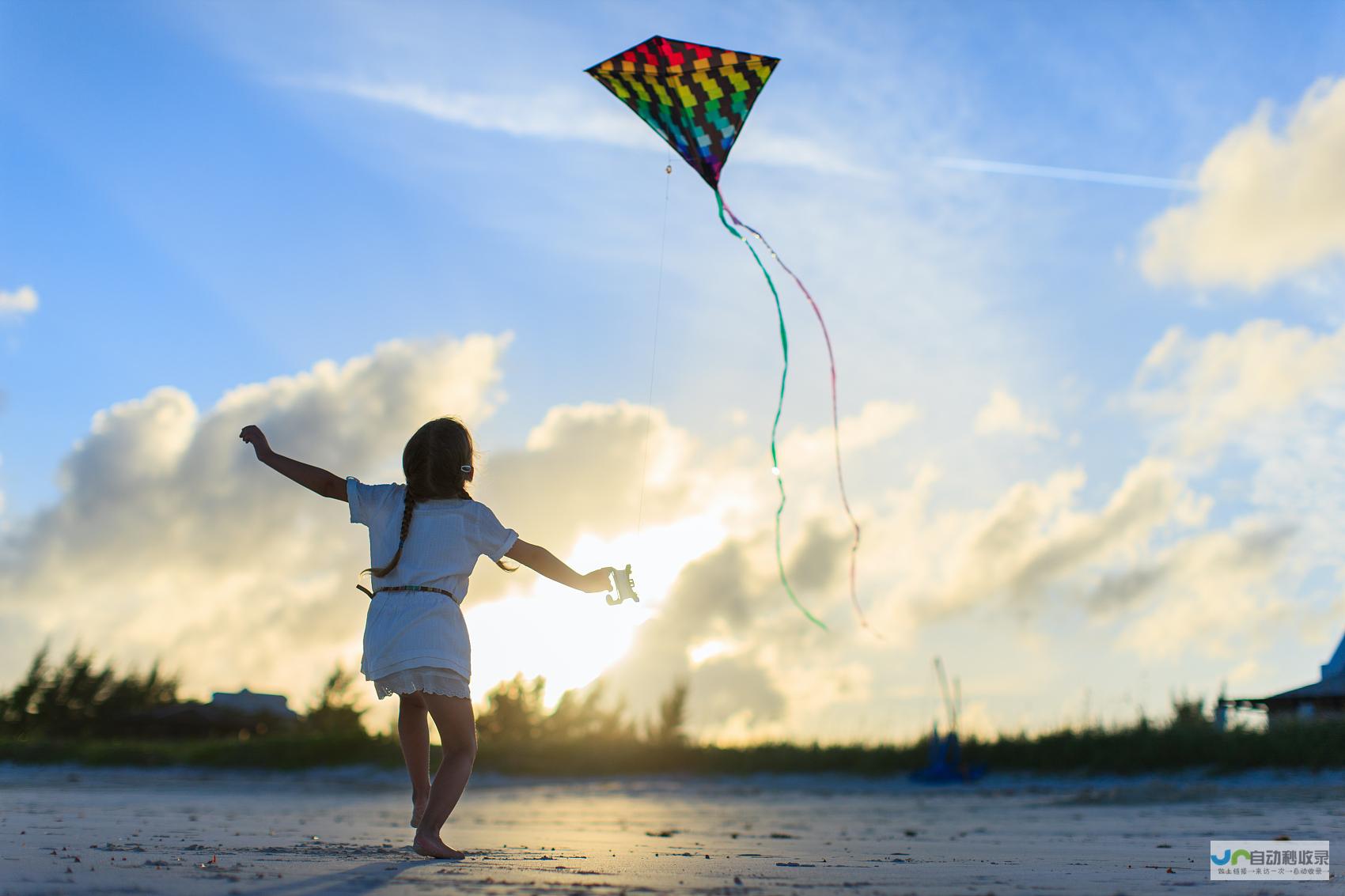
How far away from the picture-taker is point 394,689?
3.64 m

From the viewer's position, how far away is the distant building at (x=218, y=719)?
25578 mm

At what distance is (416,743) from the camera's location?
13.0ft

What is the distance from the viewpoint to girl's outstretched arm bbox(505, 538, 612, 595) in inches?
149

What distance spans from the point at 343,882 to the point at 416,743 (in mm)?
1353

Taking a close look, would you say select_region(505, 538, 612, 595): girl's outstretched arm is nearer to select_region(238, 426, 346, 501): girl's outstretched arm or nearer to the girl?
the girl

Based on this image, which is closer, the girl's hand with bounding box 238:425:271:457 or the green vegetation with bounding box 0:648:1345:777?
the girl's hand with bounding box 238:425:271:457

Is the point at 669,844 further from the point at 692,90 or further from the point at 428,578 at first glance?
the point at 692,90

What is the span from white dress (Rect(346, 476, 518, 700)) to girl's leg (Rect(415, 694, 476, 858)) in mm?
58

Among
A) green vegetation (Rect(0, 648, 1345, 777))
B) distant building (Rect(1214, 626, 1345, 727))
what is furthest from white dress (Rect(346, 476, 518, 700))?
distant building (Rect(1214, 626, 1345, 727))

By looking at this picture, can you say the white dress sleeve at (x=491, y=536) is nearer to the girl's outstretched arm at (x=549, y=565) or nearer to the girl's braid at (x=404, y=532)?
the girl's outstretched arm at (x=549, y=565)

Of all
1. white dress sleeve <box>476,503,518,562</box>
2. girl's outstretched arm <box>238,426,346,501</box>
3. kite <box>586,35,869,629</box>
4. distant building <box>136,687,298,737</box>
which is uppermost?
kite <box>586,35,869,629</box>

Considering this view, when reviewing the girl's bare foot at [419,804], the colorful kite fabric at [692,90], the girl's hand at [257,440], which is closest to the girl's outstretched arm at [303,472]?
the girl's hand at [257,440]

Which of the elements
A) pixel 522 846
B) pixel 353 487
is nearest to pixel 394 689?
pixel 353 487

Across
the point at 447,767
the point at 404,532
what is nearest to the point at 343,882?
the point at 447,767
